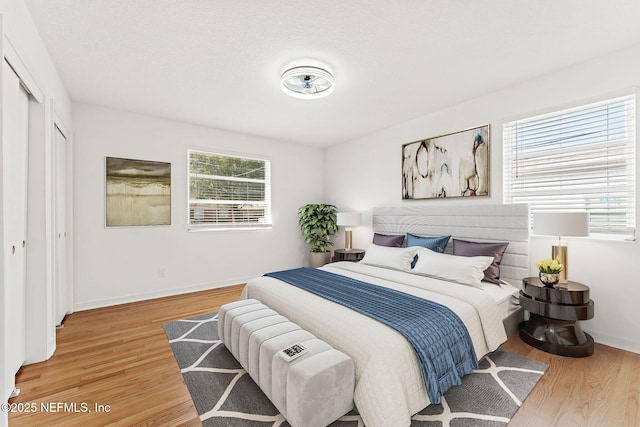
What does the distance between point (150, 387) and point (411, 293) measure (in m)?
2.09

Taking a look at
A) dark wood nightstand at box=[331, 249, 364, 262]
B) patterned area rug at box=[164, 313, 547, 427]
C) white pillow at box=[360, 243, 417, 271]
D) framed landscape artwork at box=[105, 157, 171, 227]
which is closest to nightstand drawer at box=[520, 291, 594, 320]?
patterned area rug at box=[164, 313, 547, 427]

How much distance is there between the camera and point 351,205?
202 inches

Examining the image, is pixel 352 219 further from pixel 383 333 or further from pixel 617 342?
pixel 617 342

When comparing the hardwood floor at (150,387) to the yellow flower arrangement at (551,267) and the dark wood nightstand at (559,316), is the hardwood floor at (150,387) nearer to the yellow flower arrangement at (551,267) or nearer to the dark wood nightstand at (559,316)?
the dark wood nightstand at (559,316)

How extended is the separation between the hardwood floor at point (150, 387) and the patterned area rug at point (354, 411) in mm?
69

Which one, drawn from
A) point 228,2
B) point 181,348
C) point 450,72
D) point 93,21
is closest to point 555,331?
point 450,72

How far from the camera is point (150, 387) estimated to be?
1.96m

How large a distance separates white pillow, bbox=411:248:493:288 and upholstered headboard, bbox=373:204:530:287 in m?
0.41

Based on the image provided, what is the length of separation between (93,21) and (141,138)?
6.62 feet

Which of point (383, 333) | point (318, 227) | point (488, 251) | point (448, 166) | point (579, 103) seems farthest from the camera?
point (318, 227)

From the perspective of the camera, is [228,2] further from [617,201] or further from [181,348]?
[617,201]

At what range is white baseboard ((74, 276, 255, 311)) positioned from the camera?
3.52 meters

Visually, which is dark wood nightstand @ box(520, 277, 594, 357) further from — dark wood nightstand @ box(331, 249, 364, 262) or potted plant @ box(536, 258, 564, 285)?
dark wood nightstand @ box(331, 249, 364, 262)

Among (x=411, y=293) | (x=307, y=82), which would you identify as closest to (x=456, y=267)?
(x=411, y=293)
